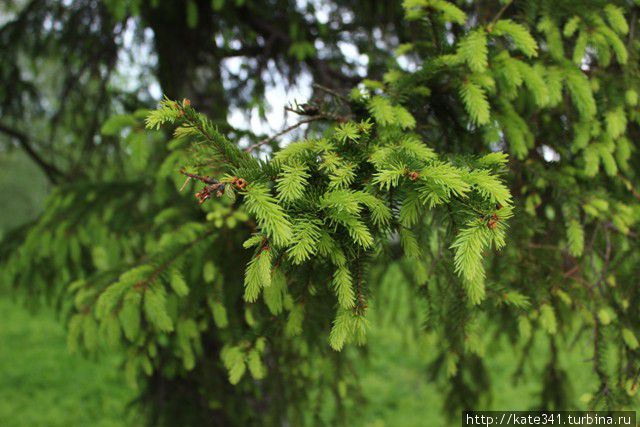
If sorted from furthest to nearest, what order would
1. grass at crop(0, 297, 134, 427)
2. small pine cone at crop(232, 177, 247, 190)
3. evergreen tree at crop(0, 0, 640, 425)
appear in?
grass at crop(0, 297, 134, 427) → evergreen tree at crop(0, 0, 640, 425) → small pine cone at crop(232, 177, 247, 190)

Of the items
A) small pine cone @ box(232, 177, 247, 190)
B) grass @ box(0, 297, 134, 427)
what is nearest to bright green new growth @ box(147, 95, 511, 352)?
small pine cone @ box(232, 177, 247, 190)

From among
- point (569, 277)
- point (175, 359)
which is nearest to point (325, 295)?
point (569, 277)

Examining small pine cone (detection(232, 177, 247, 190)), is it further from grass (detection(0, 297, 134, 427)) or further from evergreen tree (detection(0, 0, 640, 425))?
grass (detection(0, 297, 134, 427))

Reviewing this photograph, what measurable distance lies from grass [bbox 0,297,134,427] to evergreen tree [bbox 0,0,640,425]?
276 cm

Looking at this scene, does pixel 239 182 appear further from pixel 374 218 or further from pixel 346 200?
pixel 374 218

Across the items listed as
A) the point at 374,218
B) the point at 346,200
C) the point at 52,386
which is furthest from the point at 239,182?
the point at 52,386

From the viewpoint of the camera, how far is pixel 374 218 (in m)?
1.33

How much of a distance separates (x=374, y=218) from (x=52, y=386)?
711cm

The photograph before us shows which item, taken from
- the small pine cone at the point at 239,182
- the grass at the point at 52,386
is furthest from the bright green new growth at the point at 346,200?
the grass at the point at 52,386

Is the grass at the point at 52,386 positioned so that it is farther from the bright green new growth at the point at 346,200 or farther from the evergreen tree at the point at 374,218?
the bright green new growth at the point at 346,200

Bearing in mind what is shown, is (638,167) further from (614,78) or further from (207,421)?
(207,421)

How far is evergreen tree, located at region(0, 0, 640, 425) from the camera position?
1.33 metres

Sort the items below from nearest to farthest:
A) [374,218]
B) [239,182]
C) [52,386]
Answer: [239,182] → [374,218] → [52,386]

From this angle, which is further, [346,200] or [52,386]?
[52,386]
